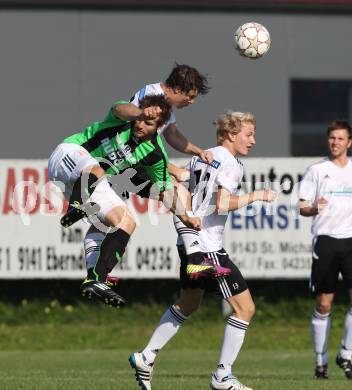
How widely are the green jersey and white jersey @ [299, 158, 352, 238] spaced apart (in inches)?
121

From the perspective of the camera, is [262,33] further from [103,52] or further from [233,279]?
[103,52]

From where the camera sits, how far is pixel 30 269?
17.1 metres

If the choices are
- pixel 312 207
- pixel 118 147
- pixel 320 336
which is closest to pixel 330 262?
pixel 312 207

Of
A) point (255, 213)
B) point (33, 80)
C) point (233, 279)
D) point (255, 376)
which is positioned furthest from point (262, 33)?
point (33, 80)

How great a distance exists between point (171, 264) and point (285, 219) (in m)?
1.74

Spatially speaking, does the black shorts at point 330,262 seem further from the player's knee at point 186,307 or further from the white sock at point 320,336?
the player's knee at point 186,307

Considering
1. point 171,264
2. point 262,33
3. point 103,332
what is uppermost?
point 262,33

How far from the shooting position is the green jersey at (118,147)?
10.3 metres

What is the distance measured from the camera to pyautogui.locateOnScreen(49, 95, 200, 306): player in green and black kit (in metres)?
9.97

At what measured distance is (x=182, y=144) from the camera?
35.2ft

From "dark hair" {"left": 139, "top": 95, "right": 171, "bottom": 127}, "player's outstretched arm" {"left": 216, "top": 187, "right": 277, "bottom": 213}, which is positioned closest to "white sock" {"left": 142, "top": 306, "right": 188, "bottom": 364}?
"player's outstretched arm" {"left": 216, "top": 187, "right": 277, "bottom": 213}

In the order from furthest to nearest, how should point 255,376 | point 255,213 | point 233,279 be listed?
point 255,213
point 255,376
point 233,279

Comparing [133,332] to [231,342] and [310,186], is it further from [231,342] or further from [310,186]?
[231,342]

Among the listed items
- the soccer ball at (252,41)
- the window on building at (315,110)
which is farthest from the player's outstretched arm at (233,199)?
the window on building at (315,110)
